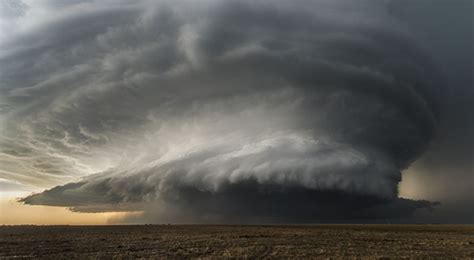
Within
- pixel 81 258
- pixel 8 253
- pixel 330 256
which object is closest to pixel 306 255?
pixel 330 256

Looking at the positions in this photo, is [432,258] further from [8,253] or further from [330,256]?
[8,253]

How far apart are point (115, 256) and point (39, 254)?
29.3 feet

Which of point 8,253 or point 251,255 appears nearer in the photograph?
point 251,255

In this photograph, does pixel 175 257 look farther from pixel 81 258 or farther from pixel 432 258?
pixel 432 258

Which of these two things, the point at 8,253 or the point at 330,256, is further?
the point at 8,253

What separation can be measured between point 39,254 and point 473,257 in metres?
41.7

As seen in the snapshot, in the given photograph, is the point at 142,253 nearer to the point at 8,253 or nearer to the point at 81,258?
the point at 81,258

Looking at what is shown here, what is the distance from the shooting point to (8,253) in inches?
1666

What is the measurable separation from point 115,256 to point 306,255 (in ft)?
56.8

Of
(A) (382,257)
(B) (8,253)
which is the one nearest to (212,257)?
(A) (382,257)

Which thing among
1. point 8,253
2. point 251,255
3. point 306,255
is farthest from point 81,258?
point 306,255

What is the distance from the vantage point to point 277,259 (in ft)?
117

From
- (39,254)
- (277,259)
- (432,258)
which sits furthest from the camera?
(39,254)

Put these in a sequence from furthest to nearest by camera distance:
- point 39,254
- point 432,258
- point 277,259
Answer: point 39,254 < point 432,258 < point 277,259
